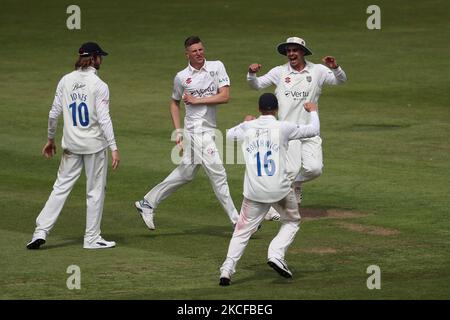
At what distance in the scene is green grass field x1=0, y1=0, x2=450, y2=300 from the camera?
14.8m

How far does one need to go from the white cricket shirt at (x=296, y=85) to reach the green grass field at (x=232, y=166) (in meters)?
1.51

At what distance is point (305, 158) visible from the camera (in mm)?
18266

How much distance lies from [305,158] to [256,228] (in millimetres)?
3758

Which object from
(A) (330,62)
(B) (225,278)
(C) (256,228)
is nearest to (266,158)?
(C) (256,228)

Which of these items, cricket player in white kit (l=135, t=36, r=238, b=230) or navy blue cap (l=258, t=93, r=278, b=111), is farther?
cricket player in white kit (l=135, t=36, r=238, b=230)

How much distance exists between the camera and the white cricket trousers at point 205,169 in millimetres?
17453

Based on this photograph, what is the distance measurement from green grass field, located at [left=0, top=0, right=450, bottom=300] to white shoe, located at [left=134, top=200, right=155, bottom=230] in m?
0.17

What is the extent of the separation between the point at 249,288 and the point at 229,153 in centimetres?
936

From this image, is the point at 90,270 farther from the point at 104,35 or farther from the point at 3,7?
the point at 3,7

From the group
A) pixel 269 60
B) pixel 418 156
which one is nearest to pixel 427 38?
pixel 269 60

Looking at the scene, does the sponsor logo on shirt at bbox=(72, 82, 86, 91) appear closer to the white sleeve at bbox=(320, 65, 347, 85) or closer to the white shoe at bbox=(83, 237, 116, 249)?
the white shoe at bbox=(83, 237, 116, 249)

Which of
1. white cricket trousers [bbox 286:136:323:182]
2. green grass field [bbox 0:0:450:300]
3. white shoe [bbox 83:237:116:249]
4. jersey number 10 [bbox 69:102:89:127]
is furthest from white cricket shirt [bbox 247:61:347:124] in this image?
white shoe [bbox 83:237:116:249]

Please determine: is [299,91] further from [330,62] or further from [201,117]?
[201,117]

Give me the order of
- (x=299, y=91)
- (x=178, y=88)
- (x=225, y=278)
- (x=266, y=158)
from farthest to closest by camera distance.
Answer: (x=299, y=91)
(x=178, y=88)
(x=266, y=158)
(x=225, y=278)
